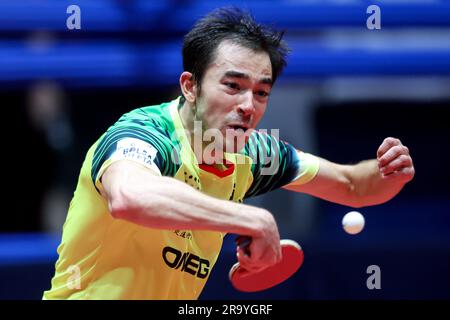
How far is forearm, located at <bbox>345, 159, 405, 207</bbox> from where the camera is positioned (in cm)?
466

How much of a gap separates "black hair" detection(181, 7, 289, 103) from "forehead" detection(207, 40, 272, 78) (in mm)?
27

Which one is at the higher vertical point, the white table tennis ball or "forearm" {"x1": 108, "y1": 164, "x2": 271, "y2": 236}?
the white table tennis ball

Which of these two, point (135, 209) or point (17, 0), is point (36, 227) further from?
point (135, 209)

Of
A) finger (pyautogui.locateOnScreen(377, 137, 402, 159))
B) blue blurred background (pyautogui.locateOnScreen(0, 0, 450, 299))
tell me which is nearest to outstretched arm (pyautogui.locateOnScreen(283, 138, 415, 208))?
finger (pyautogui.locateOnScreen(377, 137, 402, 159))

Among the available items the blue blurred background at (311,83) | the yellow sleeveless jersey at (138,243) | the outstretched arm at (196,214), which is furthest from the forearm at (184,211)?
the blue blurred background at (311,83)

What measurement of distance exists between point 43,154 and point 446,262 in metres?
4.00

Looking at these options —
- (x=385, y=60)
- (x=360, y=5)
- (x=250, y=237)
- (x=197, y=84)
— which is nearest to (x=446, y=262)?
(x=385, y=60)

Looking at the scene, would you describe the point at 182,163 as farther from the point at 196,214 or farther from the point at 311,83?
the point at 311,83

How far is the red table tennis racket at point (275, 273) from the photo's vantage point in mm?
4215

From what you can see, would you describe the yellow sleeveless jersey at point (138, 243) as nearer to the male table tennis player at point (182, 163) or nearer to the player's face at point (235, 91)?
the male table tennis player at point (182, 163)

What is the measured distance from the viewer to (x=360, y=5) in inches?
293

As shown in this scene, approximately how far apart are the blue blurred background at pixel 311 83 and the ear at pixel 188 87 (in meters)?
2.83

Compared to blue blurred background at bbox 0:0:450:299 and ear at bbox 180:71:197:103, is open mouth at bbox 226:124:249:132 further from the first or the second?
blue blurred background at bbox 0:0:450:299

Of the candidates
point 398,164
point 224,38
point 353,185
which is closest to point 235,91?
point 224,38
